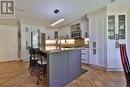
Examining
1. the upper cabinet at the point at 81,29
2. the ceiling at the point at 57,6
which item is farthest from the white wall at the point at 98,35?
the upper cabinet at the point at 81,29

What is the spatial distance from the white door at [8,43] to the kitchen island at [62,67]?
208 inches

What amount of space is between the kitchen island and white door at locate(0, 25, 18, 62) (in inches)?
208

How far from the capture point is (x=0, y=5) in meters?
6.62

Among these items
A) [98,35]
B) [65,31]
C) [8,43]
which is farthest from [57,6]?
[8,43]

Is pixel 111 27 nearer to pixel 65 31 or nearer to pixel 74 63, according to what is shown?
pixel 74 63

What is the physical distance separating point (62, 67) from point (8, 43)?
6.00m

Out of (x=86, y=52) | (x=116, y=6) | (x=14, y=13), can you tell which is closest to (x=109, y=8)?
(x=116, y=6)

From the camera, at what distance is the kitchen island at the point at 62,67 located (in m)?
4.08

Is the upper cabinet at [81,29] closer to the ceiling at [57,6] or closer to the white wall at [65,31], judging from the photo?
the ceiling at [57,6]

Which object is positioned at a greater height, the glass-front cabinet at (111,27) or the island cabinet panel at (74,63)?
the glass-front cabinet at (111,27)

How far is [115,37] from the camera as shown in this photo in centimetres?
639

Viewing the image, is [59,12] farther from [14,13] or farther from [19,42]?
[19,42]

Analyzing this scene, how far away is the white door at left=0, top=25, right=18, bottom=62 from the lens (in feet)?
30.4

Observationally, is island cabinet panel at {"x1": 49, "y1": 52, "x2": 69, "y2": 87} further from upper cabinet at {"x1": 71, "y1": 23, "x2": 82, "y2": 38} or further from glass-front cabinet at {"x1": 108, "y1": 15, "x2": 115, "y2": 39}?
upper cabinet at {"x1": 71, "y1": 23, "x2": 82, "y2": 38}
